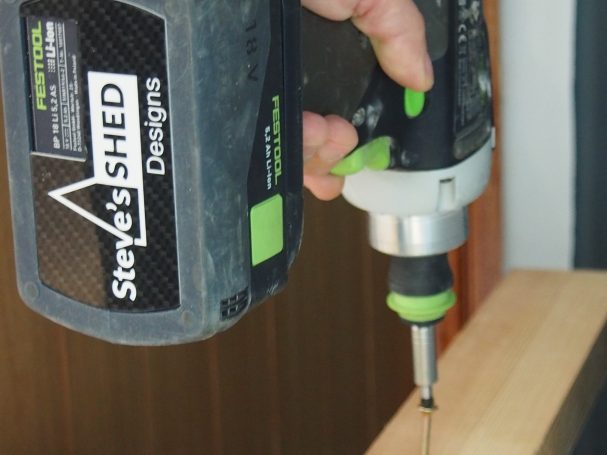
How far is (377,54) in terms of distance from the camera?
77cm

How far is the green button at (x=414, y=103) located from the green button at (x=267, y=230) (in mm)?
211

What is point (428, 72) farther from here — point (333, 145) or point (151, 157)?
point (151, 157)

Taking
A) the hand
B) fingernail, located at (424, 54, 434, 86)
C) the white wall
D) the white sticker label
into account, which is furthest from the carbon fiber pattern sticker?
the white wall

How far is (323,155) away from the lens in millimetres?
739

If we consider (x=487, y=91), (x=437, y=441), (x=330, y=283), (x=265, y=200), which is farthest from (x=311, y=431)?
(x=265, y=200)

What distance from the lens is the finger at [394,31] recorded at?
71 centimetres

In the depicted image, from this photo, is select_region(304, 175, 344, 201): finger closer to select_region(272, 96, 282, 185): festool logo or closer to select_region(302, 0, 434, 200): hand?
select_region(302, 0, 434, 200): hand

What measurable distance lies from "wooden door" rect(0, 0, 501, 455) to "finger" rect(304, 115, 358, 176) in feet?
0.96

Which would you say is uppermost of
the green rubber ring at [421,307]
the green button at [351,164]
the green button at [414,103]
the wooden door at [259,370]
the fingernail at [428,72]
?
the fingernail at [428,72]

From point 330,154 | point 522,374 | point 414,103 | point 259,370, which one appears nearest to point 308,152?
point 330,154

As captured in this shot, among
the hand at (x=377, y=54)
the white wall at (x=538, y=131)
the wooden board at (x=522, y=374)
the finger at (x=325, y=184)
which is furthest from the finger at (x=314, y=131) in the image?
the white wall at (x=538, y=131)

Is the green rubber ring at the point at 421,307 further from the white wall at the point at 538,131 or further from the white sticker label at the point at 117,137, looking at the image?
the white wall at the point at 538,131

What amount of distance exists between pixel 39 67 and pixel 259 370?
0.69m

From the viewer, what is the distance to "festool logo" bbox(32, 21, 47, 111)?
61cm
